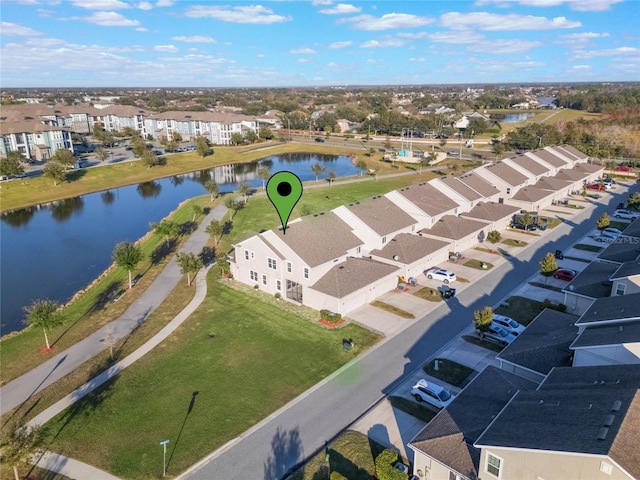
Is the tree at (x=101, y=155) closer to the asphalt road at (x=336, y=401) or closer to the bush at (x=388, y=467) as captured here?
the asphalt road at (x=336, y=401)

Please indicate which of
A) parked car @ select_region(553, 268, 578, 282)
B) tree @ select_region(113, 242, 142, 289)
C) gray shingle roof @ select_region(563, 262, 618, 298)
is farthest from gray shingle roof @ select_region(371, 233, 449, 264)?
tree @ select_region(113, 242, 142, 289)

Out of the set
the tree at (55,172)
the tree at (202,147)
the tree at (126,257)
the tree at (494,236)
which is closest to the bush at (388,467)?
the tree at (126,257)

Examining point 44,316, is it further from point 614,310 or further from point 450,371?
point 614,310

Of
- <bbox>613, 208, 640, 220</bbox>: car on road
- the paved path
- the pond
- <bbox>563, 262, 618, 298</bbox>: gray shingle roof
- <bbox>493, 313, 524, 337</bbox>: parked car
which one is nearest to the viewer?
the paved path

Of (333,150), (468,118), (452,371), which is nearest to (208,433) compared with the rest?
(452,371)

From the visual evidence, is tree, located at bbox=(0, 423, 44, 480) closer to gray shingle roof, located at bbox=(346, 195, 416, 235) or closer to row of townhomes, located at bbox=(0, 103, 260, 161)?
gray shingle roof, located at bbox=(346, 195, 416, 235)

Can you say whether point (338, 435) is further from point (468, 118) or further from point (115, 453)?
point (468, 118)
